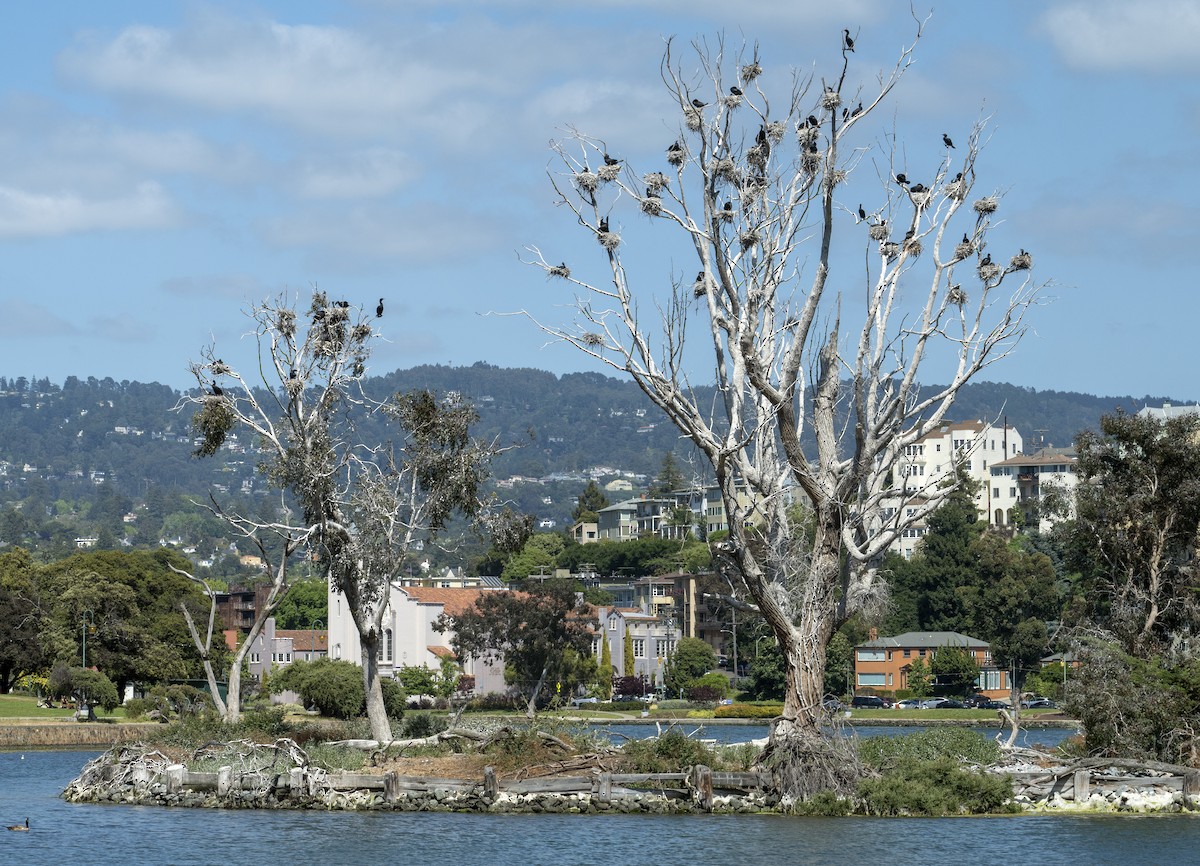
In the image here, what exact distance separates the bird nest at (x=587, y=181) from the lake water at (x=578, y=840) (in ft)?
43.5

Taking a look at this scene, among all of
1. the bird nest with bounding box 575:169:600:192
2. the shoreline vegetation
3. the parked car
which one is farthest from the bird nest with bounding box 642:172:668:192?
the parked car

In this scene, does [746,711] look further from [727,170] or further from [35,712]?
[727,170]

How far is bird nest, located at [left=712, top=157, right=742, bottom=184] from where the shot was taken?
117 ft

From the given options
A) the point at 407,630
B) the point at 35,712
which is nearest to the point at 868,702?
the point at 407,630

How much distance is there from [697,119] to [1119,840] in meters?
16.9

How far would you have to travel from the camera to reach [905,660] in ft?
383

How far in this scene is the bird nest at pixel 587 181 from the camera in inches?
1398

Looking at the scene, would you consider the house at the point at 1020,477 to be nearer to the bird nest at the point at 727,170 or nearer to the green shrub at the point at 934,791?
the green shrub at the point at 934,791

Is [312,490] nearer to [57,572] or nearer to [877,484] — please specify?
[877,484]

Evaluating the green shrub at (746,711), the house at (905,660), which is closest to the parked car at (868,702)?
the house at (905,660)

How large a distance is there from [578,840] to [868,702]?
77252 millimetres

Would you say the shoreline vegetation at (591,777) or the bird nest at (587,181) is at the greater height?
the bird nest at (587,181)

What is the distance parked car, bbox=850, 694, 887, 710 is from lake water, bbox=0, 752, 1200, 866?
233ft

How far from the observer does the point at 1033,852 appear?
31016 millimetres
